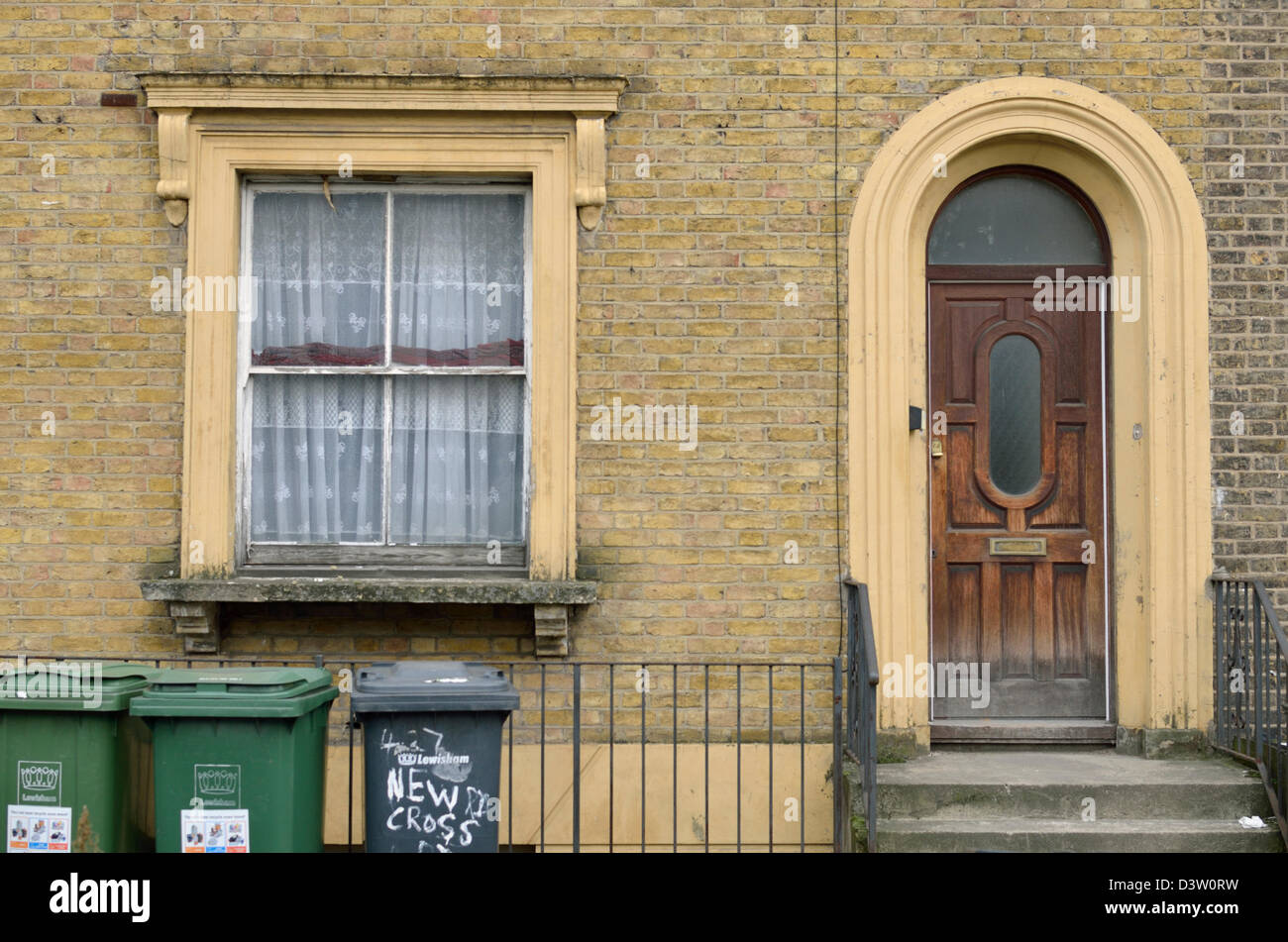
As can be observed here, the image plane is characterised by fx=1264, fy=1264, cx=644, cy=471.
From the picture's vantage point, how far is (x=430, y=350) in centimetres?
631

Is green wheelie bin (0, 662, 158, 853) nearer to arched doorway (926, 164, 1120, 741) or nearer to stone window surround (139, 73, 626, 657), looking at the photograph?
stone window surround (139, 73, 626, 657)

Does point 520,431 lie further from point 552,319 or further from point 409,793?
point 409,793

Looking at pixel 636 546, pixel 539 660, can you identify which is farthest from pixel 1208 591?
Result: pixel 539 660

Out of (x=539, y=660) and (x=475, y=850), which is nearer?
(x=475, y=850)

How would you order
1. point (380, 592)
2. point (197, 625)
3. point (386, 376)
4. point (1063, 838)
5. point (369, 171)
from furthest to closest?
1. point (386, 376)
2. point (369, 171)
3. point (197, 625)
4. point (380, 592)
5. point (1063, 838)

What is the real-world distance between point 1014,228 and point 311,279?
3565 mm

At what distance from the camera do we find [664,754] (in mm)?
6051

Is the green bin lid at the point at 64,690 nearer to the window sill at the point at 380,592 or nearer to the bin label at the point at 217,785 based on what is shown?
the bin label at the point at 217,785

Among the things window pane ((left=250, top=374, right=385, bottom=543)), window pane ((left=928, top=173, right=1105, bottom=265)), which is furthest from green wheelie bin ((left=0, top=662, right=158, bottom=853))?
window pane ((left=928, top=173, right=1105, bottom=265))

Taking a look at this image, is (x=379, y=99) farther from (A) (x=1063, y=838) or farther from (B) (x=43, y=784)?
(A) (x=1063, y=838)

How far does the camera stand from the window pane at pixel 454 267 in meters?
6.32

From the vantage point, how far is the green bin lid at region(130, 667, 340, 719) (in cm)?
452

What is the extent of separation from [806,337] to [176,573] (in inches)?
127

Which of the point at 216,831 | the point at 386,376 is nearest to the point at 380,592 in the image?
the point at 386,376
